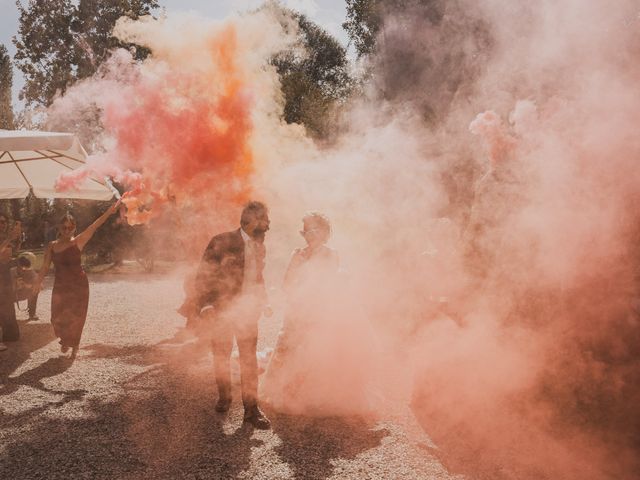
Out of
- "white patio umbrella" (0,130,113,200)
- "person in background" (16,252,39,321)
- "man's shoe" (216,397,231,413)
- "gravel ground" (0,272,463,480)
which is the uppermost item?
"white patio umbrella" (0,130,113,200)

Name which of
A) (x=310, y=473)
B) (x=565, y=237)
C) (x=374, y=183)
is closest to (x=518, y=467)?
(x=310, y=473)

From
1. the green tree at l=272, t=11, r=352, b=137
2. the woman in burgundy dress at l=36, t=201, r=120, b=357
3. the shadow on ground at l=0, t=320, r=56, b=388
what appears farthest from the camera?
the green tree at l=272, t=11, r=352, b=137

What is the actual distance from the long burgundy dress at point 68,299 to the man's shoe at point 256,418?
3.43m

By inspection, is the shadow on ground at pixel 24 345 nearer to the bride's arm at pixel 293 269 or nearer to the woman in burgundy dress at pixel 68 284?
the woman in burgundy dress at pixel 68 284

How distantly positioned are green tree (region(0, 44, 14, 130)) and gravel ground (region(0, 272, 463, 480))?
27278mm

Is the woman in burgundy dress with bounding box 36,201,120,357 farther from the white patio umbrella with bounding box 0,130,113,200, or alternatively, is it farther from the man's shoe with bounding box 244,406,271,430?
the man's shoe with bounding box 244,406,271,430

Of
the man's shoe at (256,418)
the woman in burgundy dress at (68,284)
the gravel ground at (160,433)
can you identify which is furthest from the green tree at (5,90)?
the man's shoe at (256,418)

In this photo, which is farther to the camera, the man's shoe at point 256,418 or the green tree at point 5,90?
the green tree at point 5,90

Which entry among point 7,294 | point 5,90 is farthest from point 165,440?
point 5,90

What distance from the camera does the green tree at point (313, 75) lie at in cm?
1891

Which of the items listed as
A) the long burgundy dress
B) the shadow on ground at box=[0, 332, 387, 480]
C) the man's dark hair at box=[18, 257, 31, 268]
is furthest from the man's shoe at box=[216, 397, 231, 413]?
the man's dark hair at box=[18, 257, 31, 268]

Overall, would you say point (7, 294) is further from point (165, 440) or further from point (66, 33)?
point (66, 33)

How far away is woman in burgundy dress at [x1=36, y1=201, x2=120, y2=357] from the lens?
6492mm

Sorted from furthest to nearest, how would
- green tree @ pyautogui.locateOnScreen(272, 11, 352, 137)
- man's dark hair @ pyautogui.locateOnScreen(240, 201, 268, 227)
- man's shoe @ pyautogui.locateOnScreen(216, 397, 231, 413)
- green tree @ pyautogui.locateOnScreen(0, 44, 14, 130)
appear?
green tree @ pyautogui.locateOnScreen(0, 44, 14, 130)
green tree @ pyautogui.locateOnScreen(272, 11, 352, 137)
man's shoe @ pyautogui.locateOnScreen(216, 397, 231, 413)
man's dark hair @ pyautogui.locateOnScreen(240, 201, 268, 227)
